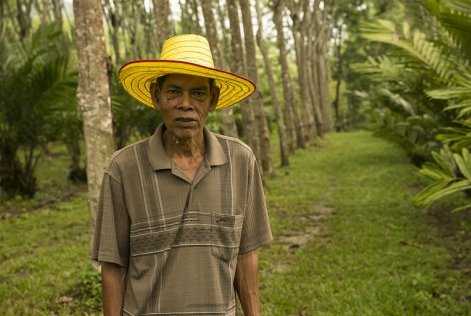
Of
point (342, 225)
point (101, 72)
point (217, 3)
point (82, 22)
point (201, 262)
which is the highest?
point (217, 3)

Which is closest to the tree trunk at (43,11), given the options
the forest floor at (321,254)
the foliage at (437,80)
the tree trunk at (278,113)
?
the tree trunk at (278,113)

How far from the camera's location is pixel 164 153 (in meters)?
2.01

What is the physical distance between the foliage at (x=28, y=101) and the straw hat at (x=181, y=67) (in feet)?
20.9

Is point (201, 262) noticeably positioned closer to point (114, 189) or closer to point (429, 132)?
point (114, 189)

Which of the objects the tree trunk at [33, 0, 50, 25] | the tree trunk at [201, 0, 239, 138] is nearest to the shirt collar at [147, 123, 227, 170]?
the tree trunk at [201, 0, 239, 138]

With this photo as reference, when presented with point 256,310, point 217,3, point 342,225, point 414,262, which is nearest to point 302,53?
point 217,3

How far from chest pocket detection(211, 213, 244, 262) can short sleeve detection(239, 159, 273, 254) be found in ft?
0.34

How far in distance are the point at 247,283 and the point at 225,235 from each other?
291 mm

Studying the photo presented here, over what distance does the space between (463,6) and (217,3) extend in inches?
852

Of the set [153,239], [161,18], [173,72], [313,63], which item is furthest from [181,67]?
[313,63]

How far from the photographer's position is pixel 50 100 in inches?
346

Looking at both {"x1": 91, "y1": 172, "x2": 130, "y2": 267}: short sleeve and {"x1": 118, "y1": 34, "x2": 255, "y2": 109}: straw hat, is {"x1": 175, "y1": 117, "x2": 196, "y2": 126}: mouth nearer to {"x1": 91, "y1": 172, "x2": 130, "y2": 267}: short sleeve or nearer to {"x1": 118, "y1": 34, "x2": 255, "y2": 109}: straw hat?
{"x1": 118, "y1": 34, "x2": 255, "y2": 109}: straw hat

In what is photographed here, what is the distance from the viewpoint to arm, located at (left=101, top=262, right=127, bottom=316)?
194cm

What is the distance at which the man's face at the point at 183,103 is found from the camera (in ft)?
6.53
